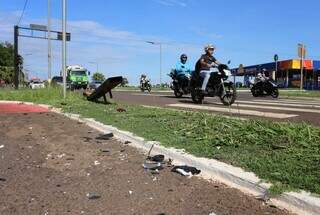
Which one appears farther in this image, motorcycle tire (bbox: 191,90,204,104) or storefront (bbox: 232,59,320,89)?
storefront (bbox: 232,59,320,89)

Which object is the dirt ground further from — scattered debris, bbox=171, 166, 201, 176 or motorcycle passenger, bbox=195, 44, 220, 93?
motorcycle passenger, bbox=195, 44, 220, 93

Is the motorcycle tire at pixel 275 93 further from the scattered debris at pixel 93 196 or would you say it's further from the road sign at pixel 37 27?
the road sign at pixel 37 27

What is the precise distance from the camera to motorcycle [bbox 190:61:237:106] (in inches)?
594

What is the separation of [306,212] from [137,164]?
2.75 m

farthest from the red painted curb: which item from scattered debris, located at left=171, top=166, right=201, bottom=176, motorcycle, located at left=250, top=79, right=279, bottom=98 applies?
motorcycle, located at left=250, top=79, right=279, bottom=98

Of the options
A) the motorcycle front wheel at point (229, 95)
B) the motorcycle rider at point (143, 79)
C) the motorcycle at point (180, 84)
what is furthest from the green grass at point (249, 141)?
the motorcycle rider at point (143, 79)

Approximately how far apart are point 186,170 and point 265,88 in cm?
1874

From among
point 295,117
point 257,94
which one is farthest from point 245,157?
point 257,94

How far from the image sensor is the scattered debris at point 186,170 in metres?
6.40

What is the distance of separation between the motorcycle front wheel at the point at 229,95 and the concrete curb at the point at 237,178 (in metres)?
6.72

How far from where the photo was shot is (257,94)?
2517cm

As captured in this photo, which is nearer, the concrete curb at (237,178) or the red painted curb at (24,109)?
the concrete curb at (237,178)

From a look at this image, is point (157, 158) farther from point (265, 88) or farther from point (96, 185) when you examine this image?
point (265, 88)

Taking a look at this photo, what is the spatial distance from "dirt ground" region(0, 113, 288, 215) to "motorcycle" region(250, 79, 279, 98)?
644 inches
